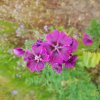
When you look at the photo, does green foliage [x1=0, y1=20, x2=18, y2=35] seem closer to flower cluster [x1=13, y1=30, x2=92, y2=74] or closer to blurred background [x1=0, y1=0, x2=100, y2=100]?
blurred background [x1=0, y1=0, x2=100, y2=100]

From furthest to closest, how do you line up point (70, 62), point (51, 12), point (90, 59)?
point (51, 12)
point (90, 59)
point (70, 62)

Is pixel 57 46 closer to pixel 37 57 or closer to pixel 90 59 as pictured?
pixel 37 57

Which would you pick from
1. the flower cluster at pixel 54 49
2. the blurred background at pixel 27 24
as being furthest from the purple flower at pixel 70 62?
the blurred background at pixel 27 24

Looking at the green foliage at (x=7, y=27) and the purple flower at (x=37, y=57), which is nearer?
the purple flower at (x=37, y=57)

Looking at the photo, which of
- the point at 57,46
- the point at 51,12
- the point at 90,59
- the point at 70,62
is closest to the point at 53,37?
the point at 57,46

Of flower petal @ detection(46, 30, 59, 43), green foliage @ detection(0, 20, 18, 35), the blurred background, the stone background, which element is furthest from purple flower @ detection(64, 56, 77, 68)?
green foliage @ detection(0, 20, 18, 35)

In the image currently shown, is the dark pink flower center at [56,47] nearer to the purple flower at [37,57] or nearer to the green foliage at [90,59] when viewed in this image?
the purple flower at [37,57]

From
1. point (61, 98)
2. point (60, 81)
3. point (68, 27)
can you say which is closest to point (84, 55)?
point (60, 81)
